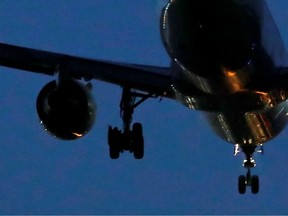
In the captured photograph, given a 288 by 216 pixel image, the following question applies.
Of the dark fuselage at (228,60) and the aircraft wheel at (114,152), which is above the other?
the aircraft wheel at (114,152)

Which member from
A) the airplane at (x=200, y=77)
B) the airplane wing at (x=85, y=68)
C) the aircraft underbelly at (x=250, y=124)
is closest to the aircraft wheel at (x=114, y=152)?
the airplane at (x=200, y=77)

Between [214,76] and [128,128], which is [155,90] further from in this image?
[214,76]

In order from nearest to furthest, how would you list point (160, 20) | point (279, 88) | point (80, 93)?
point (160, 20) < point (279, 88) < point (80, 93)

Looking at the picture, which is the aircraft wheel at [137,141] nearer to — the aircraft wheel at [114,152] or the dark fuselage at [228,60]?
the aircraft wheel at [114,152]

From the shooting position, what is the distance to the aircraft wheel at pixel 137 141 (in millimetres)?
45062

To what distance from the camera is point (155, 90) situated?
44.3m

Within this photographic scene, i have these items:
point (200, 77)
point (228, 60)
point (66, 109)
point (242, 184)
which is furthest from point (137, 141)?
point (228, 60)

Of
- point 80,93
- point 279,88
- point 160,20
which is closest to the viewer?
point 160,20

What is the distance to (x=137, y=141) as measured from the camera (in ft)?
148

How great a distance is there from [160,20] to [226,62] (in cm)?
196

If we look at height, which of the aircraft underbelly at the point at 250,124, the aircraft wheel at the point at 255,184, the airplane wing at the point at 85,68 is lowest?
the aircraft underbelly at the point at 250,124

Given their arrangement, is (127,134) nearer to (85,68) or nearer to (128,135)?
(128,135)

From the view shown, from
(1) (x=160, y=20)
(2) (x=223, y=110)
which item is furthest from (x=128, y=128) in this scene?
(1) (x=160, y=20)

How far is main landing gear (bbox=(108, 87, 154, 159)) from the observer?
148 feet
